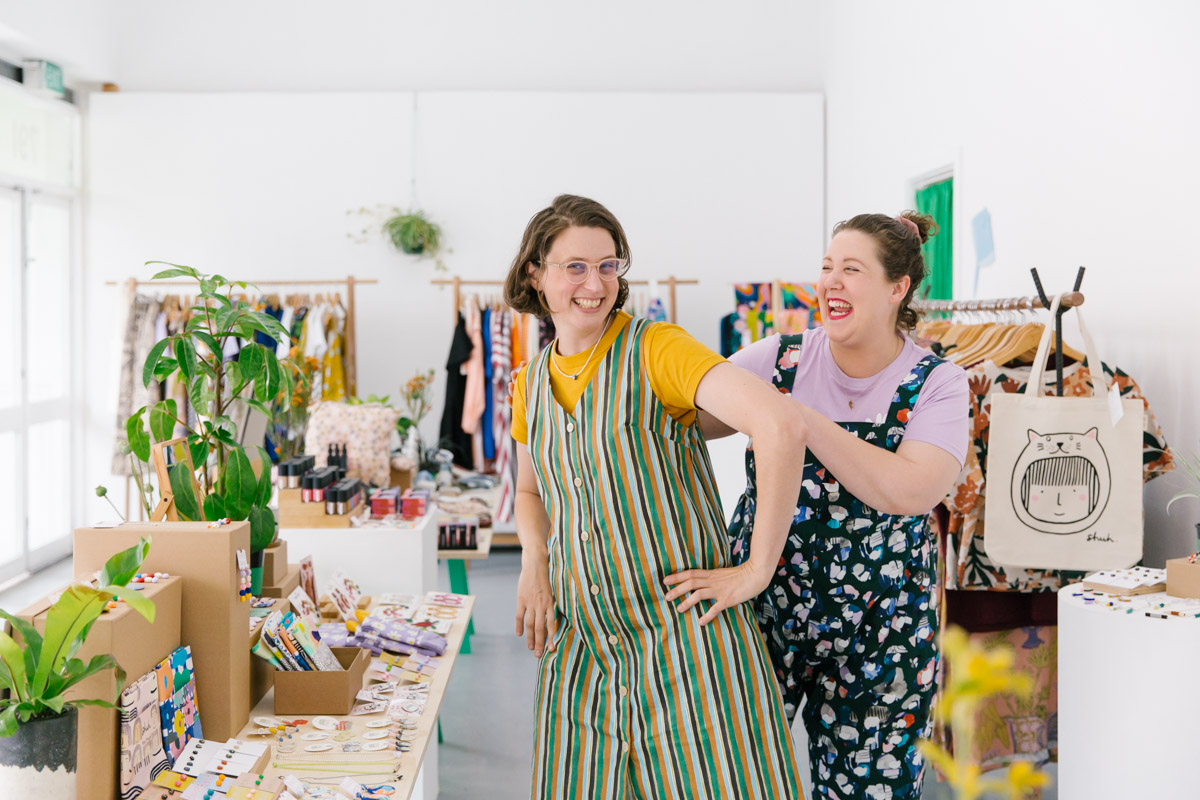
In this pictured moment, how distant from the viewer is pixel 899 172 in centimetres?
494

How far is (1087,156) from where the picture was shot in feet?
9.83

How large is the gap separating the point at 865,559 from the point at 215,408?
4.88ft

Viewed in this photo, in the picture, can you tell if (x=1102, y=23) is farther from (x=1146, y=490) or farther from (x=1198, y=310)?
(x=1146, y=490)

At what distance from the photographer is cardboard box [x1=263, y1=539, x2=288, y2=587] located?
2.36 meters

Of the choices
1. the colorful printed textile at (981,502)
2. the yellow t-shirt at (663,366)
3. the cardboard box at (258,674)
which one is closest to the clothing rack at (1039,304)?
the colorful printed textile at (981,502)

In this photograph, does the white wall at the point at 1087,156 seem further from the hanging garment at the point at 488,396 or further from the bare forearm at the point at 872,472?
the hanging garment at the point at 488,396

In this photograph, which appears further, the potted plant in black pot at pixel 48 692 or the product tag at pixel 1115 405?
the product tag at pixel 1115 405

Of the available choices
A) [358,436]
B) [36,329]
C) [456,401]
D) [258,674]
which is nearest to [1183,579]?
[258,674]

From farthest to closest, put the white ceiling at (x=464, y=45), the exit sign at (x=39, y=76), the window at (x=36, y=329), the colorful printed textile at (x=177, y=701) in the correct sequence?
1. the white ceiling at (x=464, y=45)
2. the exit sign at (x=39, y=76)
3. the window at (x=36, y=329)
4. the colorful printed textile at (x=177, y=701)

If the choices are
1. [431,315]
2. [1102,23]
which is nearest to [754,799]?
[1102,23]

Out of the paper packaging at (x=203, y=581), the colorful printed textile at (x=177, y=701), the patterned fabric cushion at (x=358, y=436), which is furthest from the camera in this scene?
the patterned fabric cushion at (x=358, y=436)

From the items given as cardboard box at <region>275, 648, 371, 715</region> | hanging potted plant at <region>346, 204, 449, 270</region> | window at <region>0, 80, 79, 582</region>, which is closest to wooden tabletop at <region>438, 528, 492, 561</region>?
cardboard box at <region>275, 648, 371, 715</region>

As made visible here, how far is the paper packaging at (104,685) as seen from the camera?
147 centimetres

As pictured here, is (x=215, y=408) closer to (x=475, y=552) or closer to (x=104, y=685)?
(x=104, y=685)
